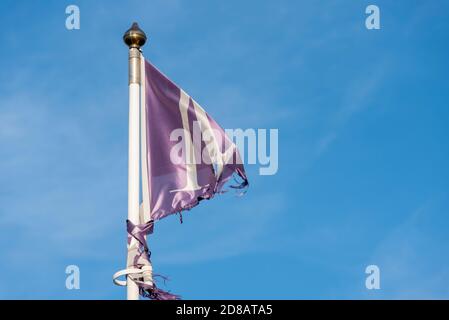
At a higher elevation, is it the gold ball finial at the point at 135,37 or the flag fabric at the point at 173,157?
the gold ball finial at the point at 135,37

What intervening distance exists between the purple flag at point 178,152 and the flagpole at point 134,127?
28 cm

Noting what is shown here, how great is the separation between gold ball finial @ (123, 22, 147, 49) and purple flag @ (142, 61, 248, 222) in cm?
46

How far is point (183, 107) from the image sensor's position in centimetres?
2756

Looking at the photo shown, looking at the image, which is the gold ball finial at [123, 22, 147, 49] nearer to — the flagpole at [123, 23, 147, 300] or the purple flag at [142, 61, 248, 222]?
the flagpole at [123, 23, 147, 300]

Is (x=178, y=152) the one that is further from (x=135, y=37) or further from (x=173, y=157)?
(x=135, y=37)

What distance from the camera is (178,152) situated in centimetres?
2728

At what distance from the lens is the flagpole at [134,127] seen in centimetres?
2617

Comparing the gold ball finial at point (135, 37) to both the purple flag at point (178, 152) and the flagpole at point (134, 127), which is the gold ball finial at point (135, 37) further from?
the purple flag at point (178, 152)

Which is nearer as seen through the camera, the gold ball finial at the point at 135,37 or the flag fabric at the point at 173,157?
the flag fabric at the point at 173,157

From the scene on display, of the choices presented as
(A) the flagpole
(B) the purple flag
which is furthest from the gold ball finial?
(B) the purple flag

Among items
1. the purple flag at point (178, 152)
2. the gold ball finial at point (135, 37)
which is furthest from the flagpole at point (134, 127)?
the purple flag at point (178, 152)
